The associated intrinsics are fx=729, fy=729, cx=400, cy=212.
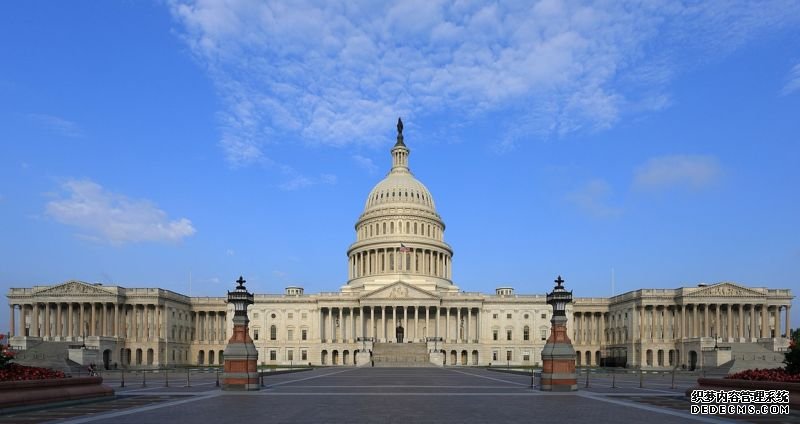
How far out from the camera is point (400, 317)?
148 meters

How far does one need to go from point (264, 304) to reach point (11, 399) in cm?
12331

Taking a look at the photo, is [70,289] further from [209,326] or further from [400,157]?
[400,157]

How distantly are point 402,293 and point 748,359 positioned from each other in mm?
64923

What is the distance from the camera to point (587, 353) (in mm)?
151125

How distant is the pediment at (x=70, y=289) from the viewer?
12762 centimetres

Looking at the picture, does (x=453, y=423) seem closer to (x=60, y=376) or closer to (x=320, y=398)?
(x=320, y=398)

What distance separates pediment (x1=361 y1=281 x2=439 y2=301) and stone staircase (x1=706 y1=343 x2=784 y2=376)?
55.8 m

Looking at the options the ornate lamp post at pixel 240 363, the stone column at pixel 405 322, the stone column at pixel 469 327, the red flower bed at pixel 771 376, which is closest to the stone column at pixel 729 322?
the stone column at pixel 469 327

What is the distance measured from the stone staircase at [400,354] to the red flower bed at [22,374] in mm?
87613

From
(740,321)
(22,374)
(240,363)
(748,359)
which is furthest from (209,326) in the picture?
(22,374)

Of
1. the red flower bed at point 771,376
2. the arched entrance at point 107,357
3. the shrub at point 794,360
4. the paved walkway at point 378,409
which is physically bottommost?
the arched entrance at point 107,357

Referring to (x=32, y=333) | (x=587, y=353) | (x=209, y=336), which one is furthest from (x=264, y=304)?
→ (x=587, y=353)

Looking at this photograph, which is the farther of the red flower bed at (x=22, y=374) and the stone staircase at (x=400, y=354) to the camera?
the stone staircase at (x=400, y=354)

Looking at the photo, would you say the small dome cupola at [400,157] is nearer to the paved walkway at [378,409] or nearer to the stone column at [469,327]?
the stone column at [469,327]
